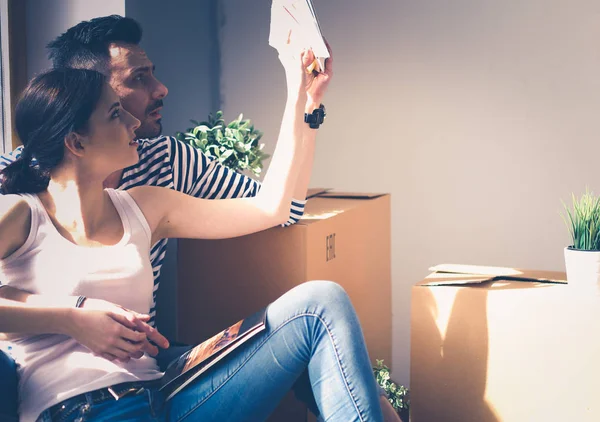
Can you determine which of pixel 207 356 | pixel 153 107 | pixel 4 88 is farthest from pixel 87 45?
pixel 207 356

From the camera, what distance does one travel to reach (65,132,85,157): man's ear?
126cm

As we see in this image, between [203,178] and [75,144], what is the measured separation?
0.39 m

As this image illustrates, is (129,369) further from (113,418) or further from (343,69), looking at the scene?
(343,69)

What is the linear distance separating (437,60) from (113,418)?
5.99ft

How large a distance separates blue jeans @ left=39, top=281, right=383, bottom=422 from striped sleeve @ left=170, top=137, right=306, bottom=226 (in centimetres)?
44

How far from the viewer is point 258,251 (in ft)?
5.33

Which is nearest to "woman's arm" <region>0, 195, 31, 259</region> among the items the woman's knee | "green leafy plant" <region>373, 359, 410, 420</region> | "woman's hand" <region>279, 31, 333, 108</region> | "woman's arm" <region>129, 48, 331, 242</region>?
"woman's arm" <region>129, 48, 331, 242</region>

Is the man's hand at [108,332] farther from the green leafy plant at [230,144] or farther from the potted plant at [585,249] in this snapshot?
the potted plant at [585,249]

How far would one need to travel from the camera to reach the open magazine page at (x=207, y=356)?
121 cm

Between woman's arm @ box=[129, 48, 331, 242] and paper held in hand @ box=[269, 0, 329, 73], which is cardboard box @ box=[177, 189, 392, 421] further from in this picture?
paper held in hand @ box=[269, 0, 329, 73]

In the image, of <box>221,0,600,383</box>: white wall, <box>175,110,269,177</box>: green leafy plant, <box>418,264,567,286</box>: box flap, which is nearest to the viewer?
<box>418,264,567,286</box>: box flap

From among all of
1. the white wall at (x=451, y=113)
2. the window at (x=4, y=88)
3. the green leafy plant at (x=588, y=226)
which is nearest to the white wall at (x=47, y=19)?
the window at (x=4, y=88)

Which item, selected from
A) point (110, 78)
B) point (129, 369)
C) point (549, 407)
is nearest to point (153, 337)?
point (129, 369)

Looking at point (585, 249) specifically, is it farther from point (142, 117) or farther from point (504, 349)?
point (142, 117)
